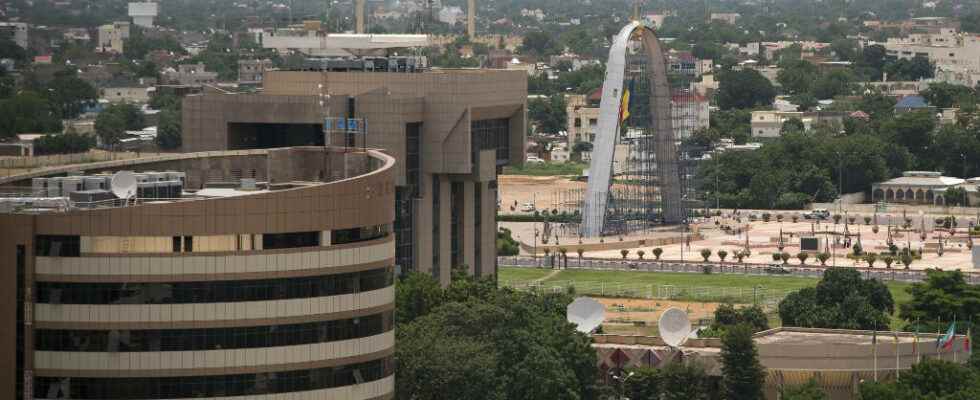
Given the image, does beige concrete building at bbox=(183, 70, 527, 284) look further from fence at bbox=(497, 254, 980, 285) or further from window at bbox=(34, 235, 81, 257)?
fence at bbox=(497, 254, 980, 285)

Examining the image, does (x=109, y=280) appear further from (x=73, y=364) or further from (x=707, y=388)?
(x=707, y=388)

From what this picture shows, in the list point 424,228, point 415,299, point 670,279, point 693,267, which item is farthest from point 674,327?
point 693,267

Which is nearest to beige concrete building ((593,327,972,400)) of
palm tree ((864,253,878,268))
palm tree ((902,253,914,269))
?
palm tree ((902,253,914,269))

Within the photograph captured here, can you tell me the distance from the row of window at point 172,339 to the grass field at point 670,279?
94.3m

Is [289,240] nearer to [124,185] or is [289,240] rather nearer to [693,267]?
[124,185]

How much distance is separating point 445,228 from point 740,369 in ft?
70.2

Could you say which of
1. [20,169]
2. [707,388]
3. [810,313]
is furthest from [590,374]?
[810,313]

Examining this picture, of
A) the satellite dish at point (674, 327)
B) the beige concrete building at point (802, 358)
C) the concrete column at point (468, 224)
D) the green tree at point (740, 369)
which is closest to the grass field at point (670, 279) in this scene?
the concrete column at point (468, 224)

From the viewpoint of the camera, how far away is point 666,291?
530 ft

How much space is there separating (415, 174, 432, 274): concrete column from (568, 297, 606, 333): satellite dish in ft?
30.8

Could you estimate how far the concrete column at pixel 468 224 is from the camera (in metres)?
120

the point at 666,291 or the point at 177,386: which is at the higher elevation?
the point at 177,386

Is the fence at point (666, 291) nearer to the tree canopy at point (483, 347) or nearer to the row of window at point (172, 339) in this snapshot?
the tree canopy at point (483, 347)

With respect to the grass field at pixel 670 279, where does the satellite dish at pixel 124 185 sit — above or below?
above
